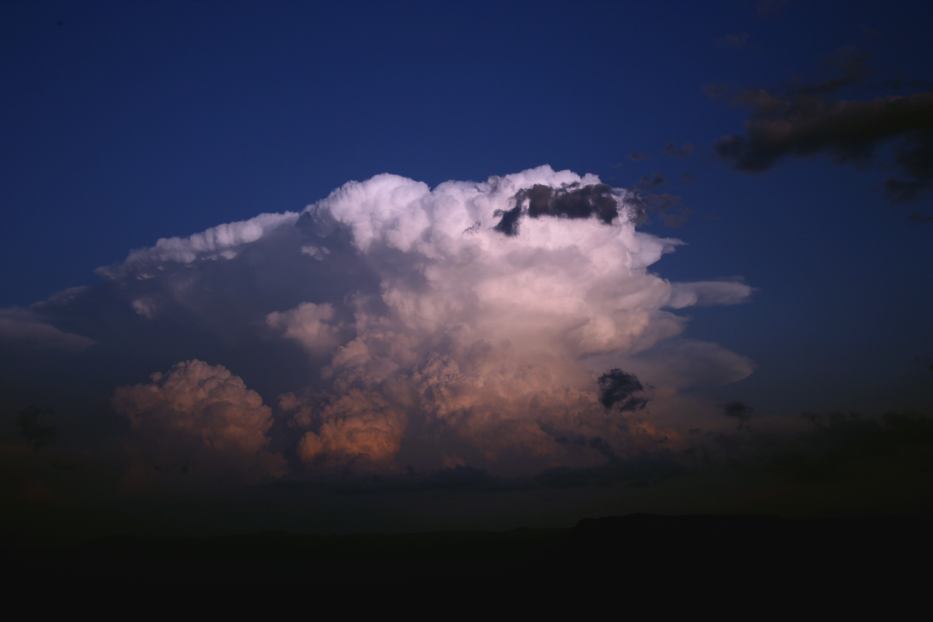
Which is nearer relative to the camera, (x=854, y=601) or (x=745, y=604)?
(x=854, y=601)

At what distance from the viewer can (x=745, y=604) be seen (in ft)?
293

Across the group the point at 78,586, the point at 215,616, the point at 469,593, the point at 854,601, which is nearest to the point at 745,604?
the point at 854,601

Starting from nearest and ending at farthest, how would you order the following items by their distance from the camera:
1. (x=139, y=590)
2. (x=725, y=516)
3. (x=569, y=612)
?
1. (x=569, y=612)
2. (x=725, y=516)
3. (x=139, y=590)

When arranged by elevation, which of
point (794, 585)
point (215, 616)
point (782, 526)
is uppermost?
point (782, 526)

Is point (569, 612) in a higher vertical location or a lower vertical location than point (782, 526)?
lower

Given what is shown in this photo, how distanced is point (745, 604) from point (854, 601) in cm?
1290

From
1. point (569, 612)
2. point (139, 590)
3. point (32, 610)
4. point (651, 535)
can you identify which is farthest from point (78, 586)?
point (651, 535)

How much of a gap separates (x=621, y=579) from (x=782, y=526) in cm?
2611

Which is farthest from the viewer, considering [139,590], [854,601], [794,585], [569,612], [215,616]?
[139,590]

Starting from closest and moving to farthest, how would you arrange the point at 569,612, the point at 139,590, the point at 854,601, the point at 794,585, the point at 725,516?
the point at 854,601 < the point at 794,585 < the point at 569,612 < the point at 725,516 < the point at 139,590

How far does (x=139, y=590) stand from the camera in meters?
138

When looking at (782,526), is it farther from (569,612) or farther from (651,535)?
(569,612)

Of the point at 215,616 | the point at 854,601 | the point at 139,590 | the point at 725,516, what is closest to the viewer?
the point at 854,601

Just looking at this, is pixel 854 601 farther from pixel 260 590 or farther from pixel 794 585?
pixel 260 590
